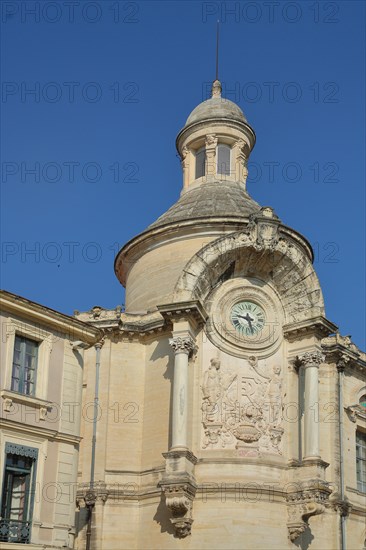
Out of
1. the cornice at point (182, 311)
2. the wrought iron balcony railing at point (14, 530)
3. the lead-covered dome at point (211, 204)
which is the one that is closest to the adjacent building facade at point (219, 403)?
the cornice at point (182, 311)

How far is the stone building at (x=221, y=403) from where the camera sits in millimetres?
28547

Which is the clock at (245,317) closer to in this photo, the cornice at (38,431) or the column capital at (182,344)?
the column capital at (182,344)

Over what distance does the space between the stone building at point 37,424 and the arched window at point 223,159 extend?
15592mm

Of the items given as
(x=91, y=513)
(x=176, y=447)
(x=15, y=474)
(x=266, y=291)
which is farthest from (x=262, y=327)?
(x=15, y=474)

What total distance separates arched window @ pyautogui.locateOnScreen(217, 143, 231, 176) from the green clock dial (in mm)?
9022

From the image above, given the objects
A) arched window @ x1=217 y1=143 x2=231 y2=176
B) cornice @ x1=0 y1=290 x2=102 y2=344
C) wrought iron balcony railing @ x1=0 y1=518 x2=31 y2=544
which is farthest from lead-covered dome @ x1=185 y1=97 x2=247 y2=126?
wrought iron balcony railing @ x1=0 y1=518 x2=31 y2=544

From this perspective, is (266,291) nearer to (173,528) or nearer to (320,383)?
(320,383)

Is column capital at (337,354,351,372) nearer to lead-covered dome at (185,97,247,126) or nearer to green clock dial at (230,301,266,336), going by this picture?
green clock dial at (230,301,266,336)

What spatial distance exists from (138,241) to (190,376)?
728cm

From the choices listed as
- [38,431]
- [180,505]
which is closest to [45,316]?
[38,431]

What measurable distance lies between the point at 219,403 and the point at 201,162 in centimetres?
1338

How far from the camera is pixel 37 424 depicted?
23234 millimetres

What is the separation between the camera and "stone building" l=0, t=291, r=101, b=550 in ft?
73.5

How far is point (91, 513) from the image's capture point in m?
30.2
